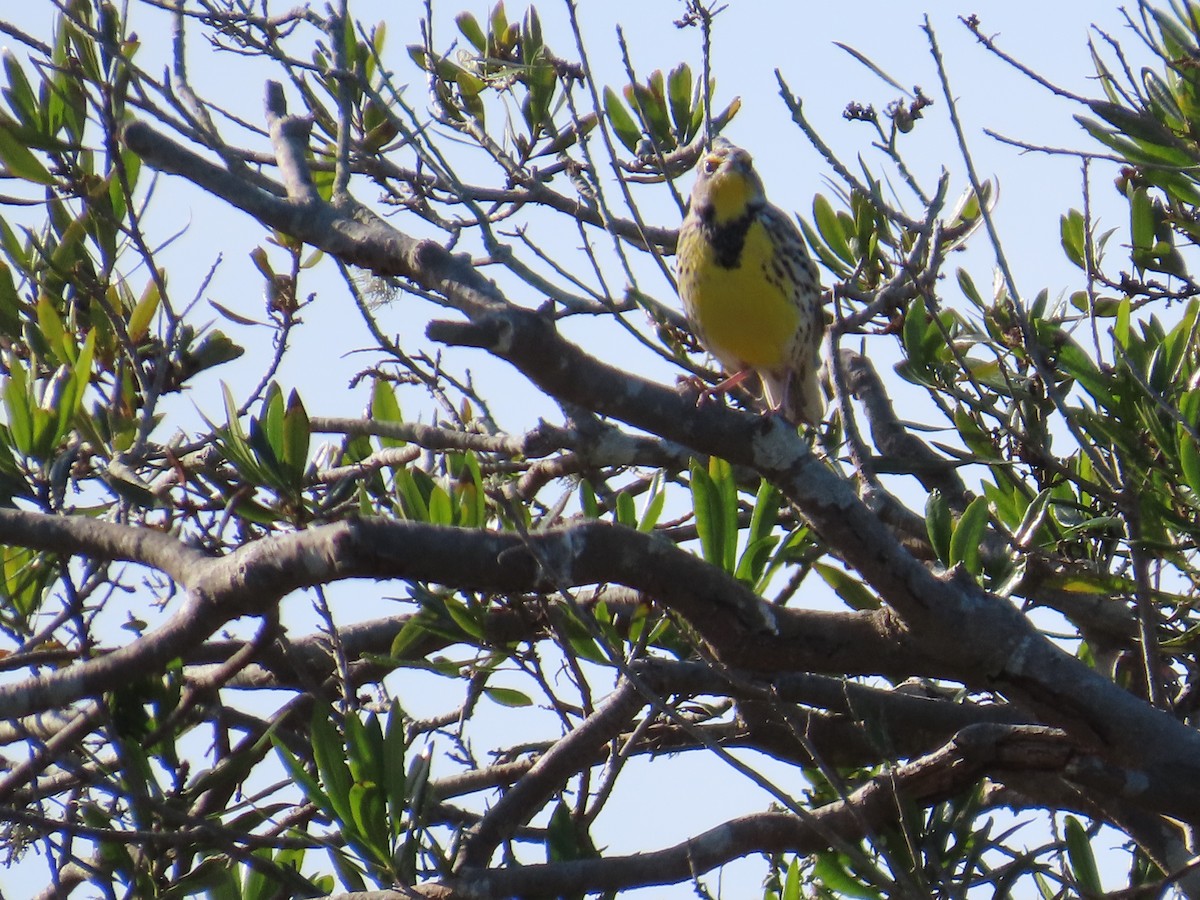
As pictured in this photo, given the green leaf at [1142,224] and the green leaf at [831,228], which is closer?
the green leaf at [1142,224]

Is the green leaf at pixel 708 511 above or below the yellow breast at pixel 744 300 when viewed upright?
below

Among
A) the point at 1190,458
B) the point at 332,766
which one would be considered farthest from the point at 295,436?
the point at 1190,458

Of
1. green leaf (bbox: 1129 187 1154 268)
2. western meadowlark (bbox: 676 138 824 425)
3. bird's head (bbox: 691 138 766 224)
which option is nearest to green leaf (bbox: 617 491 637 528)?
green leaf (bbox: 1129 187 1154 268)

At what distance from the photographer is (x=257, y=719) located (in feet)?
12.3

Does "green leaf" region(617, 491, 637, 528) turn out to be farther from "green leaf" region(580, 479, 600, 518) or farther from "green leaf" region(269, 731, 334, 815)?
"green leaf" region(269, 731, 334, 815)

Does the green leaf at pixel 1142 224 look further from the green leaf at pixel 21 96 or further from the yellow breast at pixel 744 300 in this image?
the green leaf at pixel 21 96

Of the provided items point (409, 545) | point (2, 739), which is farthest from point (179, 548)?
point (2, 739)

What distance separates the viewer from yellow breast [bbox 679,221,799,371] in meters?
5.06

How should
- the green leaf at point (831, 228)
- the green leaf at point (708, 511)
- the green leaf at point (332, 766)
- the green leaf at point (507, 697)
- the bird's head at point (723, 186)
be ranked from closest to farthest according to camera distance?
the green leaf at point (332, 766) < the green leaf at point (708, 511) < the green leaf at point (507, 697) < the green leaf at point (831, 228) < the bird's head at point (723, 186)

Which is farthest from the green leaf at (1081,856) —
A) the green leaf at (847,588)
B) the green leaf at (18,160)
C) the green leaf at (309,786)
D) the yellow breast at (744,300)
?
the green leaf at (18,160)

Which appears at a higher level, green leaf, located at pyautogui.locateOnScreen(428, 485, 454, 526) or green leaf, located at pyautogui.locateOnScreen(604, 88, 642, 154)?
green leaf, located at pyautogui.locateOnScreen(604, 88, 642, 154)

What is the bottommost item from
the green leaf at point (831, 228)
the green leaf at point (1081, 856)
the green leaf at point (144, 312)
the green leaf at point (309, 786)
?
the green leaf at point (1081, 856)

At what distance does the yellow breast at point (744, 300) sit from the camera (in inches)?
199

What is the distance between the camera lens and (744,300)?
16.5 ft
